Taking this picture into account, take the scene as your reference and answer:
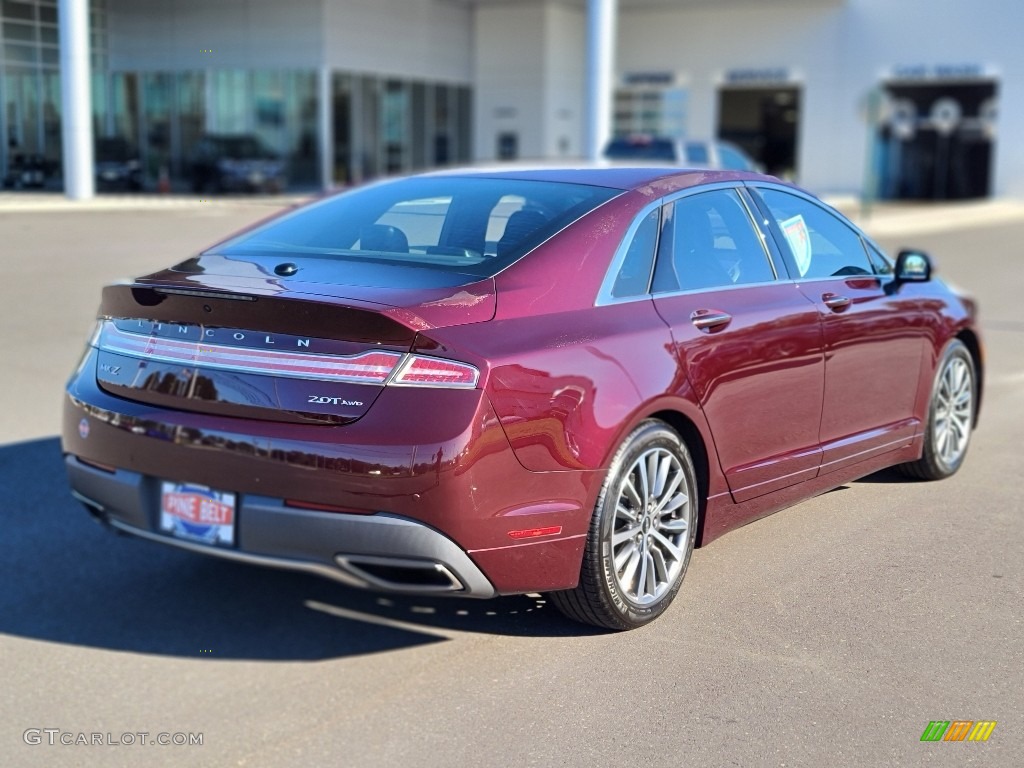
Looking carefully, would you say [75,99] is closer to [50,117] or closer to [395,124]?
[50,117]

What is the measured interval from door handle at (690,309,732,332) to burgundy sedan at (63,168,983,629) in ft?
0.04

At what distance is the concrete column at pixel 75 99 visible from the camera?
26.8m

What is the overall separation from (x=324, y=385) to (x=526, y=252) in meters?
0.93

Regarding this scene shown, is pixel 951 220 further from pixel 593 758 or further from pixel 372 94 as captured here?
pixel 593 758

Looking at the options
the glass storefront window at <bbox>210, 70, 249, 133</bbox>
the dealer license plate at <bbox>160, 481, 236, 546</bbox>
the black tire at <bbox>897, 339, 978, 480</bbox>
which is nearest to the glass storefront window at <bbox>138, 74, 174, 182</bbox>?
the glass storefront window at <bbox>210, 70, 249, 133</bbox>

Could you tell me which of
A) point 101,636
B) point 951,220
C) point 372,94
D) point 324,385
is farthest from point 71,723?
point 372,94

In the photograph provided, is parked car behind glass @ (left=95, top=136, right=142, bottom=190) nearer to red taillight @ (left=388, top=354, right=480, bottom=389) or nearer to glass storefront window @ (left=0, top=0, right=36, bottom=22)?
glass storefront window @ (left=0, top=0, right=36, bottom=22)

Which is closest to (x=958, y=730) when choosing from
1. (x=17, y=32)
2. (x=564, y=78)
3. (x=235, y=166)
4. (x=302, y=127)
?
(x=17, y=32)

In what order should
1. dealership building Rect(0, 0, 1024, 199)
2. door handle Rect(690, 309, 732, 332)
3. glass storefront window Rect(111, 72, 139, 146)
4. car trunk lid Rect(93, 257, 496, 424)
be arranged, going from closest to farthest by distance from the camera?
car trunk lid Rect(93, 257, 496, 424)
door handle Rect(690, 309, 732, 332)
dealership building Rect(0, 0, 1024, 199)
glass storefront window Rect(111, 72, 139, 146)

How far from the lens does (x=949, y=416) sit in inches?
255

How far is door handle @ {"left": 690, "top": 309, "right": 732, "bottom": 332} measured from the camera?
4.57 m

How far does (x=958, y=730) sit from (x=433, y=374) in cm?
194

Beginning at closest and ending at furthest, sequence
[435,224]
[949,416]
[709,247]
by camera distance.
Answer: [435,224] → [709,247] → [949,416]

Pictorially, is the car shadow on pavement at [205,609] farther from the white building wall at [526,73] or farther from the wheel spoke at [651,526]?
the white building wall at [526,73]
